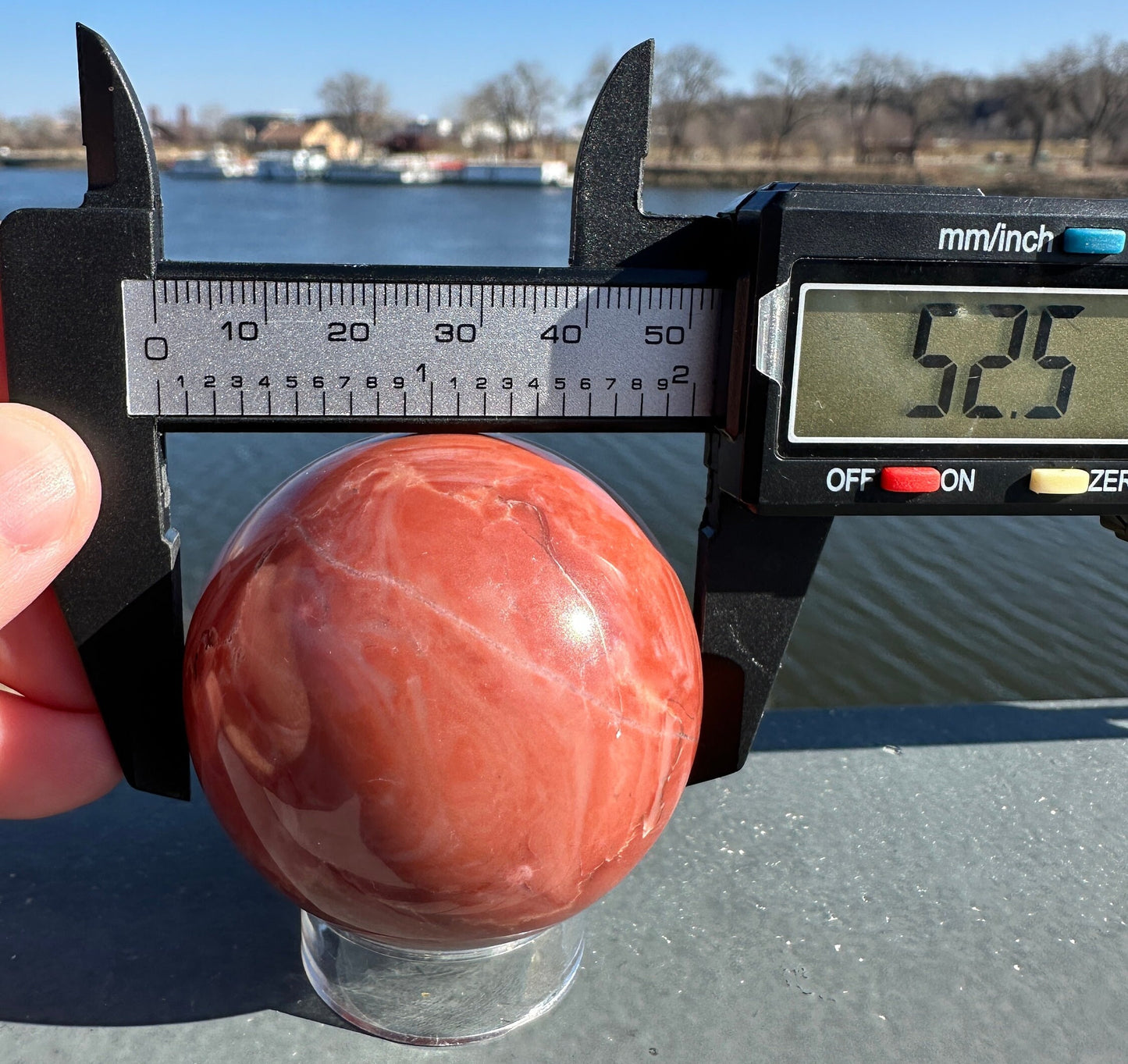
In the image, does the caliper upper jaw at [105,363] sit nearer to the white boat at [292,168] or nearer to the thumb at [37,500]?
the thumb at [37,500]

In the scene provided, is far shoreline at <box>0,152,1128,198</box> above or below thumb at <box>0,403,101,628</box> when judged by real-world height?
above

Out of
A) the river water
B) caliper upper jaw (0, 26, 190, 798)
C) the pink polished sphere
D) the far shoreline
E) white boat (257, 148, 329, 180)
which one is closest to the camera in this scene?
the pink polished sphere

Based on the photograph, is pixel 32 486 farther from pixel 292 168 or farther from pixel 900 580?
pixel 292 168

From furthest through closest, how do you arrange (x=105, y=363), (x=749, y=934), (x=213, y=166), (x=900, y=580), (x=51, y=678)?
(x=213, y=166) < (x=900, y=580) < (x=749, y=934) < (x=51, y=678) < (x=105, y=363)

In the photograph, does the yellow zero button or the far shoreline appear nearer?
the yellow zero button

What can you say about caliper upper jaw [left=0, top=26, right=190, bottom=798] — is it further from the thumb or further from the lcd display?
the lcd display

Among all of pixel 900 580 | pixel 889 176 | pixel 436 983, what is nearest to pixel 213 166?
pixel 889 176

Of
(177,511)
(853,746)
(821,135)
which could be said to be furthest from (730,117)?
(853,746)

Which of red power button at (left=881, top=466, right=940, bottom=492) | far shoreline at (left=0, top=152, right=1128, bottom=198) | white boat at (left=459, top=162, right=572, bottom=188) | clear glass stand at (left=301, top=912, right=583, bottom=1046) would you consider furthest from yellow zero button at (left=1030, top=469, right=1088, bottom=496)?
white boat at (left=459, top=162, right=572, bottom=188)
